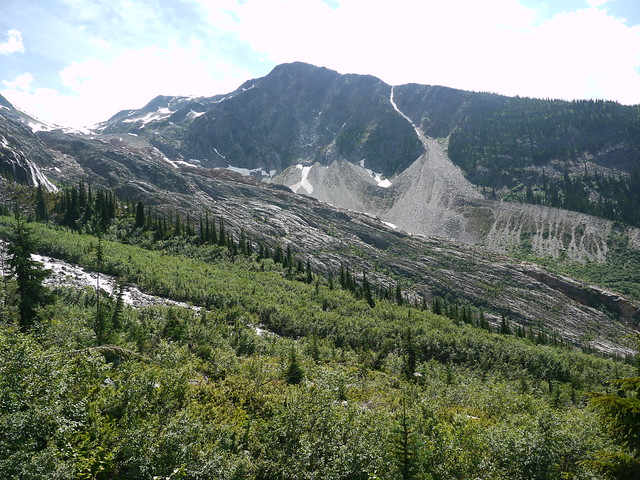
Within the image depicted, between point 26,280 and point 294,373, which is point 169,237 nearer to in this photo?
point 26,280

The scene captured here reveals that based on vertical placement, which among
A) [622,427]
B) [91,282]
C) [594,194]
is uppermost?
[594,194]

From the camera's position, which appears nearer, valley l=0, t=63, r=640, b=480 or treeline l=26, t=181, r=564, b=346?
valley l=0, t=63, r=640, b=480

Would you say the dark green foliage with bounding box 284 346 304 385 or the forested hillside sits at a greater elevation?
the forested hillside

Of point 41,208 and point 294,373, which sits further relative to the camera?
point 41,208

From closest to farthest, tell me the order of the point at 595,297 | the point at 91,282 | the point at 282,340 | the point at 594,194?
the point at 282,340, the point at 91,282, the point at 595,297, the point at 594,194

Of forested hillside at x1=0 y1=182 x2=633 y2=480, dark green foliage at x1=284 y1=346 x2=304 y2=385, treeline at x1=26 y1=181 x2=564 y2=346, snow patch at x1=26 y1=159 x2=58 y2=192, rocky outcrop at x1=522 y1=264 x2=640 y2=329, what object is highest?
snow patch at x1=26 y1=159 x2=58 y2=192

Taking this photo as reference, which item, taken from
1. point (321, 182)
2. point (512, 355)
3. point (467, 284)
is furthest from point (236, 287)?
point (321, 182)

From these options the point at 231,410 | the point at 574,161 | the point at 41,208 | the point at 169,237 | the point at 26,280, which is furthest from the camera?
the point at 574,161

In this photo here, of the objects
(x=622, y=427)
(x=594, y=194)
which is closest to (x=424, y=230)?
(x=594, y=194)

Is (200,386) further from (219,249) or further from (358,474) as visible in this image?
(219,249)

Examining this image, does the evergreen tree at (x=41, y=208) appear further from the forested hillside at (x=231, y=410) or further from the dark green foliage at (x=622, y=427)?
the dark green foliage at (x=622, y=427)

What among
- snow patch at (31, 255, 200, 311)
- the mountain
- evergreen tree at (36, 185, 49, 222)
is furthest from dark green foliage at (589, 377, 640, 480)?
evergreen tree at (36, 185, 49, 222)

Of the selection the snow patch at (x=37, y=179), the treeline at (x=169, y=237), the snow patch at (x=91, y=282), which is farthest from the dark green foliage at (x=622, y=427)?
the snow patch at (x=37, y=179)

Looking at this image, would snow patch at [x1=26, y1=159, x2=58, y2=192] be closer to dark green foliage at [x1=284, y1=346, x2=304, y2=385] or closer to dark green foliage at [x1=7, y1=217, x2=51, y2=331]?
dark green foliage at [x1=7, y1=217, x2=51, y2=331]
